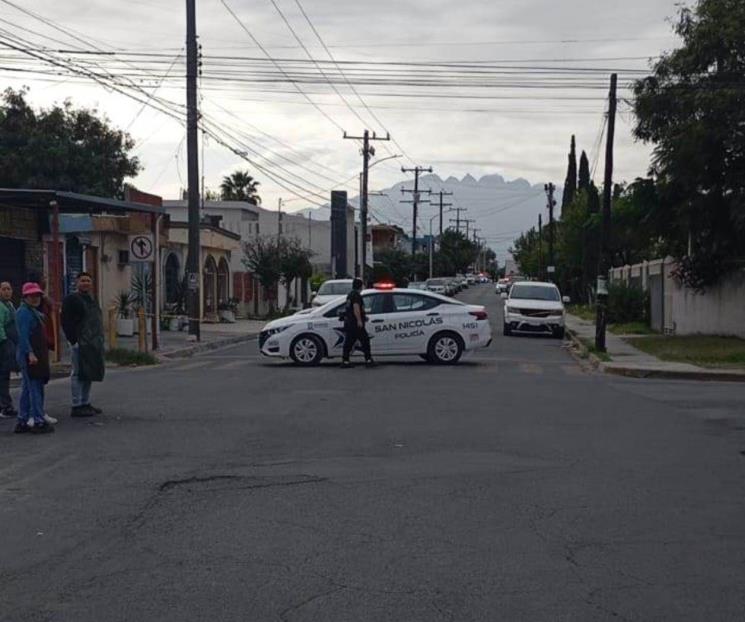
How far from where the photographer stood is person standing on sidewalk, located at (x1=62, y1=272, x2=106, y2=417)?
47.9 ft

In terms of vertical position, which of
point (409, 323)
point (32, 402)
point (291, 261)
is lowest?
point (32, 402)

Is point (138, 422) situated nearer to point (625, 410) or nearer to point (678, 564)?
point (625, 410)

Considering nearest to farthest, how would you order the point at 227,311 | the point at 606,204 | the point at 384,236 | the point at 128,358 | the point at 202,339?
the point at 128,358, the point at 606,204, the point at 202,339, the point at 227,311, the point at 384,236

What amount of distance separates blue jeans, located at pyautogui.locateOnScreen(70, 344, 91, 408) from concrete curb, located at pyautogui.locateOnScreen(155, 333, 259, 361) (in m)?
12.2

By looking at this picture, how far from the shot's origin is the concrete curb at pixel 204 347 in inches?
1113

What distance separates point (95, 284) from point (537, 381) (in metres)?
18.0

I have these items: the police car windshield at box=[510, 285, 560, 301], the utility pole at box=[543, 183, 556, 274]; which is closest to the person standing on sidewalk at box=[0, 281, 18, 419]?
the police car windshield at box=[510, 285, 560, 301]

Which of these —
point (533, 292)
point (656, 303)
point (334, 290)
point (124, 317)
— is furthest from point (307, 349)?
point (656, 303)

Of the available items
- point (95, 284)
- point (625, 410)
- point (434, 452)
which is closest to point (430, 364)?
point (625, 410)

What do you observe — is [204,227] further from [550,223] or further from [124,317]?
[550,223]

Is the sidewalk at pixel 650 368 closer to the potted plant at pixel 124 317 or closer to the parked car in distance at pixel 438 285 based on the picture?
the potted plant at pixel 124 317

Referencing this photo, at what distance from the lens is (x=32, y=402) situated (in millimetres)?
13570

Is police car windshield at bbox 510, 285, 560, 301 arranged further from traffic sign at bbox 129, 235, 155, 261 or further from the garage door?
the garage door

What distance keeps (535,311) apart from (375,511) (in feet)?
95.6
